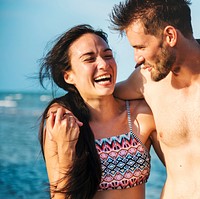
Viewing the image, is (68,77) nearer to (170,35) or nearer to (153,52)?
(153,52)

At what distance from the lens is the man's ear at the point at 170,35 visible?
10.3ft

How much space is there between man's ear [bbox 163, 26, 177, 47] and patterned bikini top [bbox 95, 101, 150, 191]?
70cm

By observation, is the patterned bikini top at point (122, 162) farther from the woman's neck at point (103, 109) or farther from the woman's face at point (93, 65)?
the woman's face at point (93, 65)

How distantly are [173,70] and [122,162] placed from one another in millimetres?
688

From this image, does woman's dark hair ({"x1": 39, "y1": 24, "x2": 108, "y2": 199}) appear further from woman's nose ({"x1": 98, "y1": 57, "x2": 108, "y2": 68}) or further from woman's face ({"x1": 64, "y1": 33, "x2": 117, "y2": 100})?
woman's nose ({"x1": 98, "y1": 57, "x2": 108, "y2": 68})

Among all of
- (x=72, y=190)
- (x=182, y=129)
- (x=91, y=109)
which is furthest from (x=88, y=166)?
(x=182, y=129)

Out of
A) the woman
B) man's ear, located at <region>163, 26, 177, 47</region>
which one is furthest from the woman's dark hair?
man's ear, located at <region>163, 26, 177, 47</region>

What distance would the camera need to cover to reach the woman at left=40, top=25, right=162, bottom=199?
3303 mm

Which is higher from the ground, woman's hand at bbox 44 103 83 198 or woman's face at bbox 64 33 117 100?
woman's face at bbox 64 33 117 100

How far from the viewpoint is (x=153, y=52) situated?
3.16 meters

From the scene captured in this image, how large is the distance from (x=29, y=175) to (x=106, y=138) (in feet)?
26.2

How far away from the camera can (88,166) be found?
11.1ft

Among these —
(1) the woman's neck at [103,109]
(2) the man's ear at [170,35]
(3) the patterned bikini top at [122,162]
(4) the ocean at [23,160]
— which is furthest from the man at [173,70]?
(4) the ocean at [23,160]

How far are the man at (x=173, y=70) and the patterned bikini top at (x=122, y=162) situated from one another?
0.17m
